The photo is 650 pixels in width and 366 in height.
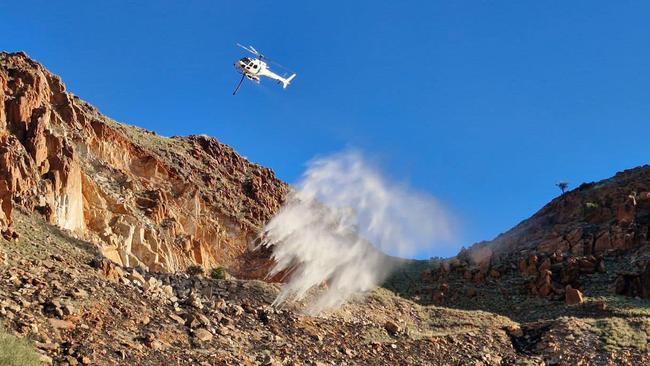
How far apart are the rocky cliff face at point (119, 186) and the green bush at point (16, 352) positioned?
9665mm

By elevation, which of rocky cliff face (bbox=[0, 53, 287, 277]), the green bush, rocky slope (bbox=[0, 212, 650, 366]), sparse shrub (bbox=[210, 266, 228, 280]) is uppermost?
rocky cliff face (bbox=[0, 53, 287, 277])

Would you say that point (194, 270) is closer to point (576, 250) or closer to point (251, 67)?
point (251, 67)

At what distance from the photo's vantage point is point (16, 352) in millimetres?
13547

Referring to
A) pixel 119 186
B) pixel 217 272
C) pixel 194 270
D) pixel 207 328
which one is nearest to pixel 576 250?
pixel 217 272

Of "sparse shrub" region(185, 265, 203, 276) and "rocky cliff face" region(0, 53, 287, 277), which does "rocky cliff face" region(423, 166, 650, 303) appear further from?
"rocky cliff face" region(0, 53, 287, 277)

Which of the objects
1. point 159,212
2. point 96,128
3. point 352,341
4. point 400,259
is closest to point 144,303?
point 352,341

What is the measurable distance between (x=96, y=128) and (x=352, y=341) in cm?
3285

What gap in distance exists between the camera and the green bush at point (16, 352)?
43.5ft

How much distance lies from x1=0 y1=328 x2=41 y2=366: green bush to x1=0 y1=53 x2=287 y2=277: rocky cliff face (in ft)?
31.7

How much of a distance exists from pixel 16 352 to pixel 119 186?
32.9 meters

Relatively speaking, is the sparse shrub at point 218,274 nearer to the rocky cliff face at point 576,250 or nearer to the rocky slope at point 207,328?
the rocky slope at point 207,328

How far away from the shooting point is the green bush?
1325 centimetres

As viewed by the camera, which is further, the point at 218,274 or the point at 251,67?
the point at 218,274

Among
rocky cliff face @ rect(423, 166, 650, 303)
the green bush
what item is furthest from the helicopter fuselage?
the green bush
